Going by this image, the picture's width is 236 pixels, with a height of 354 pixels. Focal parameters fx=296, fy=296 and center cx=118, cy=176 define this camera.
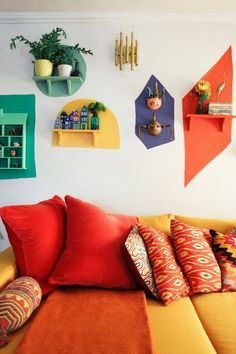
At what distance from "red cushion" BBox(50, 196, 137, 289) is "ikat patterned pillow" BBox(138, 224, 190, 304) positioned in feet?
0.50

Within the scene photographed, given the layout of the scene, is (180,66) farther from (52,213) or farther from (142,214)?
(52,213)

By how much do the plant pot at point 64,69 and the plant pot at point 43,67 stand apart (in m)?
0.07

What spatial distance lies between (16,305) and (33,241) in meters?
0.46

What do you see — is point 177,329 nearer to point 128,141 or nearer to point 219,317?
point 219,317

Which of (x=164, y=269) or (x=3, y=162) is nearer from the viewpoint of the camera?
(x=164, y=269)

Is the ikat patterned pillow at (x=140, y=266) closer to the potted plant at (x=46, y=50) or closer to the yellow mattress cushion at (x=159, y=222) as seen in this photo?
the yellow mattress cushion at (x=159, y=222)

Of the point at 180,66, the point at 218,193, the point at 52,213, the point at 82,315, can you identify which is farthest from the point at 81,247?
the point at 180,66

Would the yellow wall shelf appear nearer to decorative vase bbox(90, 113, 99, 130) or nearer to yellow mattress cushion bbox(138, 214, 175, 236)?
decorative vase bbox(90, 113, 99, 130)

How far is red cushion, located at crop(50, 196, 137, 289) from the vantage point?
165 cm

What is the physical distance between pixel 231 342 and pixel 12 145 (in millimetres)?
1972

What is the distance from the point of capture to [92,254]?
168 cm

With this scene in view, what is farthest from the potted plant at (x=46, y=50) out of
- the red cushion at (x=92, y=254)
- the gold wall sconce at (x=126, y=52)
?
the red cushion at (x=92, y=254)

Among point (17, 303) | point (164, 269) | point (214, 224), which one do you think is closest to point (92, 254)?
point (164, 269)

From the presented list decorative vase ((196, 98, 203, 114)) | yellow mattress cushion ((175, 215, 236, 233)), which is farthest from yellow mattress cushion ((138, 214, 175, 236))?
decorative vase ((196, 98, 203, 114))
